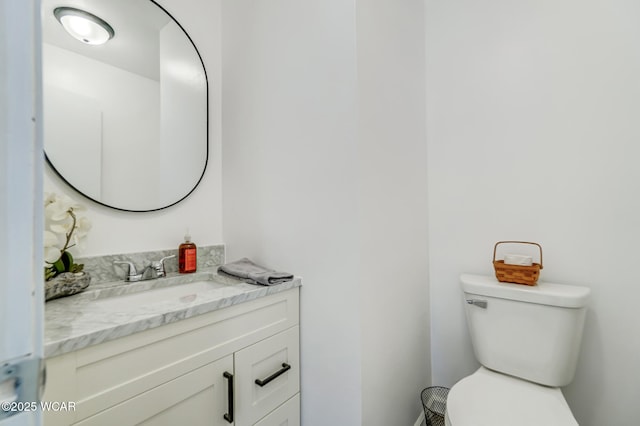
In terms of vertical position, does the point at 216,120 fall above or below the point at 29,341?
above

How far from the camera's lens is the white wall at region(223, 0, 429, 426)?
0.98 m

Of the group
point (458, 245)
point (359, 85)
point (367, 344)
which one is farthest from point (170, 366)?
point (458, 245)

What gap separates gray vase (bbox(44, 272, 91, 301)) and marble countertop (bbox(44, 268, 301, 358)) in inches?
0.8

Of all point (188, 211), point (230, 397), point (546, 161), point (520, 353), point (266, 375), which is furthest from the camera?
point (188, 211)

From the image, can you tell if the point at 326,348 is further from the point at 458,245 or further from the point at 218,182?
the point at 218,182

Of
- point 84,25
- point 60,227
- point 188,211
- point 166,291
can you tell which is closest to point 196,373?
point 166,291

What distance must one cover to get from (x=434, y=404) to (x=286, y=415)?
2.60 feet

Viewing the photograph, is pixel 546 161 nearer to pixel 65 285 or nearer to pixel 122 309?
pixel 122 309

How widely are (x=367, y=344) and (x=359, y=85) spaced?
3.08ft

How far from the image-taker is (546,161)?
48.7 inches

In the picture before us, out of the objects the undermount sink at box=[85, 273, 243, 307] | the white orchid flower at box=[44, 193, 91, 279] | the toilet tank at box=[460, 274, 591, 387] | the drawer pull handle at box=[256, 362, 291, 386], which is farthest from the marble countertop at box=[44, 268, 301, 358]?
the toilet tank at box=[460, 274, 591, 387]

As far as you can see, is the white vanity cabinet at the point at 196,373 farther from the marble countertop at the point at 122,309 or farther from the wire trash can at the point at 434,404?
the wire trash can at the point at 434,404

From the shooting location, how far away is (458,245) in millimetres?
1452

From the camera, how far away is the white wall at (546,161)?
1.10 metres
